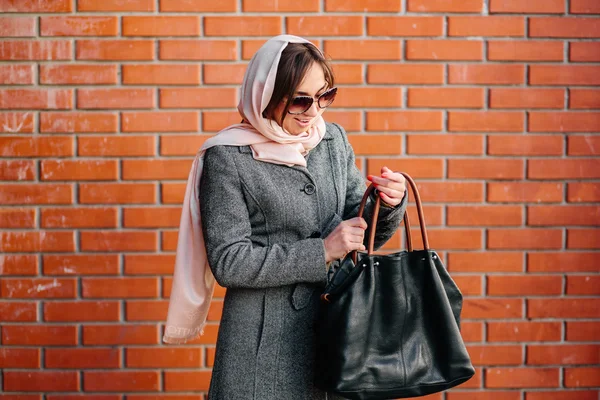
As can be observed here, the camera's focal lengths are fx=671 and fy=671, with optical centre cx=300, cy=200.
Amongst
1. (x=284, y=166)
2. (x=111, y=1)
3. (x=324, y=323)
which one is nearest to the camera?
(x=324, y=323)

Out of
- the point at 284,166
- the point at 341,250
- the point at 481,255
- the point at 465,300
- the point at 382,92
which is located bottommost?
the point at 465,300

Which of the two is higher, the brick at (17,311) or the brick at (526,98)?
the brick at (526,98)

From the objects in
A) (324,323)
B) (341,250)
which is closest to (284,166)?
(341,250)

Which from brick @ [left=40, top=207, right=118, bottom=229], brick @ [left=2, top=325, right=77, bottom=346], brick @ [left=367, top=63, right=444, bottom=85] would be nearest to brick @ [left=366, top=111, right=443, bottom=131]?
brick @ [left=367, top=63, right=444, bottom=85]

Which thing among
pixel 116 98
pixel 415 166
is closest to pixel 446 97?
pixel 415 166

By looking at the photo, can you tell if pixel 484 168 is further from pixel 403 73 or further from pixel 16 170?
pixel 16 170

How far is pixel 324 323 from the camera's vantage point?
1712 millimetres

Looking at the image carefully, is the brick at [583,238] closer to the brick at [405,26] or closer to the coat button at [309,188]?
the brick at [405,26]

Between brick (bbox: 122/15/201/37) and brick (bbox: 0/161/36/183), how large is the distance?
0.67 meters

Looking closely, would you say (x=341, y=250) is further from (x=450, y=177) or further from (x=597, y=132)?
(x=597, y=132)

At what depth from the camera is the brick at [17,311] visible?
2824mm

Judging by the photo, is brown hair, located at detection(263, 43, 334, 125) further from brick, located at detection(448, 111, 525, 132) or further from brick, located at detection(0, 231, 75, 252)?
brick, located at detection(0, 231, 75, 252)

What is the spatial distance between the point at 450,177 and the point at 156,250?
4.16 ft

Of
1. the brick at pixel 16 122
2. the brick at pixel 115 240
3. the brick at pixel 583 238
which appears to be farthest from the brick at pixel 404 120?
the brick at pixel 16 122
